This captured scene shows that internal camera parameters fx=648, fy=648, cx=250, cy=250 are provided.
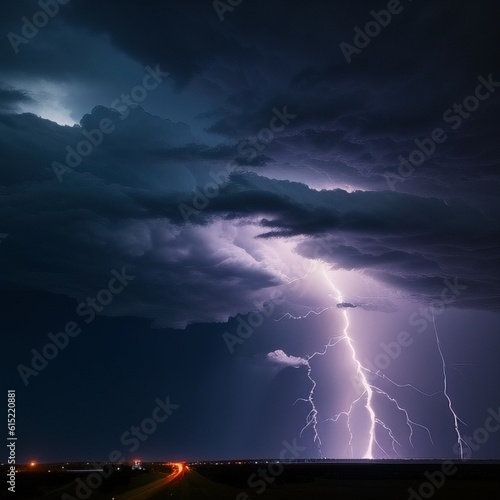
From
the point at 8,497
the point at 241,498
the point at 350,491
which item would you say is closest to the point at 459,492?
the point at 350,491

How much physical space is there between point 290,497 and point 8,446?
24.1 m

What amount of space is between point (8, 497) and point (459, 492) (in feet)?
114

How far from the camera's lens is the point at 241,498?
43.7 m

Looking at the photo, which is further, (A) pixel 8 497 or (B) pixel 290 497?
(B) pixel 290 497

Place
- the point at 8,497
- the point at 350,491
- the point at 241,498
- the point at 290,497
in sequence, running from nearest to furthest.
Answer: the point at 8,497
the point at 241,498
the point at 290,497
the point at 350,491

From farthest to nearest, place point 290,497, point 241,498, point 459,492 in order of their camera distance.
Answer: point 459,492
point 290,497
point 241,498

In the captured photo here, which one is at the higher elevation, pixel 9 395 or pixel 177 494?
pixel 9 395

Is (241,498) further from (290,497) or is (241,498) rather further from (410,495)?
(410,495)

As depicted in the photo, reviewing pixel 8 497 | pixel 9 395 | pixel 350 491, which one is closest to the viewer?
→ pixel 9 395

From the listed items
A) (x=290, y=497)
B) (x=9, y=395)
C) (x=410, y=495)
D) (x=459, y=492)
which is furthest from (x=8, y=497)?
(x=459, y=492)

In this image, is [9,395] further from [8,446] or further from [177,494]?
[177,494]

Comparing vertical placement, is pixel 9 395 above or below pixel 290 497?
above

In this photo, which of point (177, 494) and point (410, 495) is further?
point (410, 495)

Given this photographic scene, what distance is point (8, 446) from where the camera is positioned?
30734 mm
